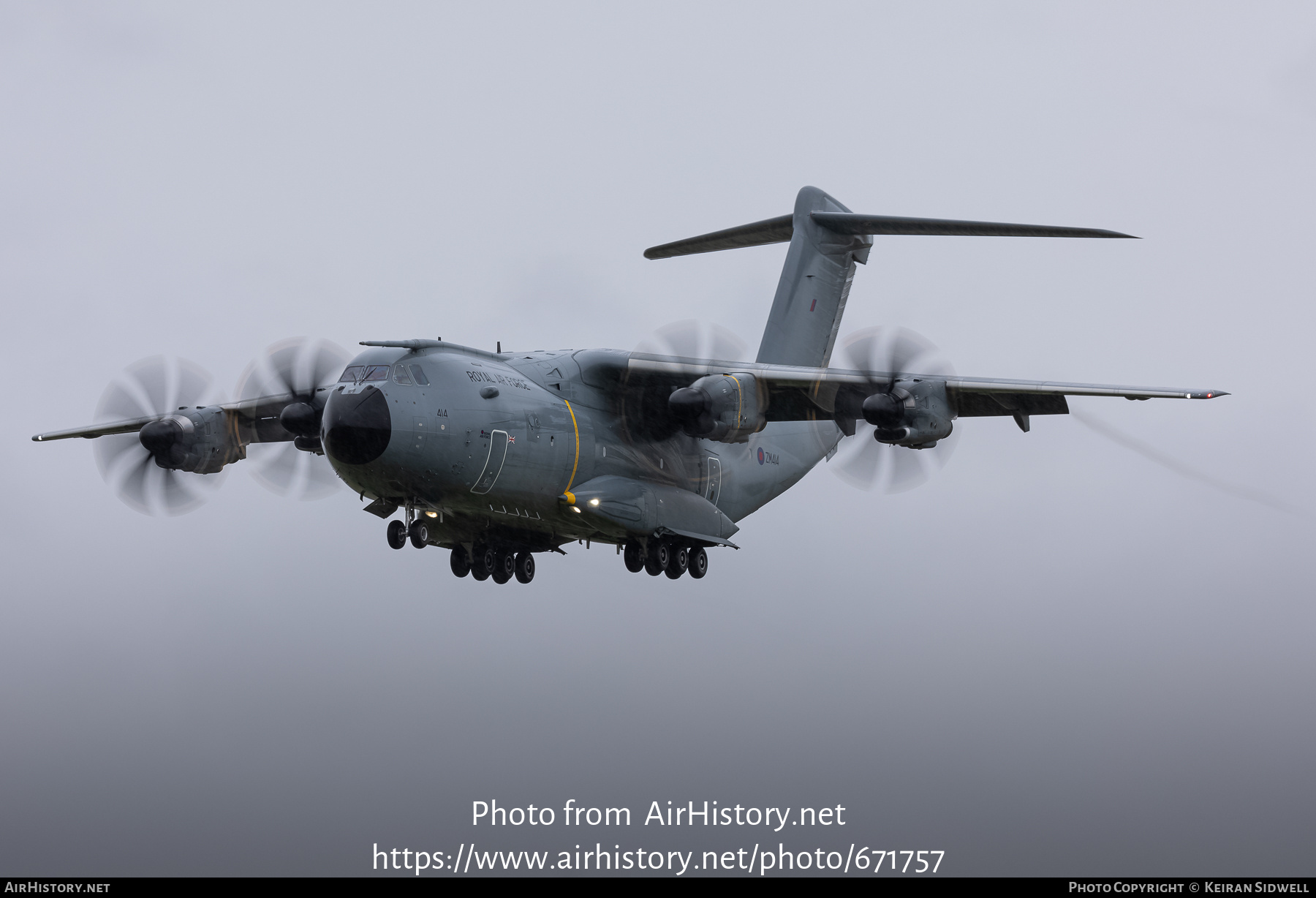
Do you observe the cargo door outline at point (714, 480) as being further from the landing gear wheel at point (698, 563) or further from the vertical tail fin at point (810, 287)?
the vertical tail fin at point (810, 287)

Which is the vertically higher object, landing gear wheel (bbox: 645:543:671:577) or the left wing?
the left wing

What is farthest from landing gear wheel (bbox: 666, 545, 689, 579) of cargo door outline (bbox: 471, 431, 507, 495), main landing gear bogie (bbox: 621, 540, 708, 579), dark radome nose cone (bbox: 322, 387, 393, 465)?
dark radome nose cone (bbox: 322, 387, 393, 465)

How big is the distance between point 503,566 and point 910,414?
5.89 meters

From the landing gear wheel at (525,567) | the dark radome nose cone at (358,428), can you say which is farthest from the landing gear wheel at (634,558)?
the dark radome nose cone at (358,428)

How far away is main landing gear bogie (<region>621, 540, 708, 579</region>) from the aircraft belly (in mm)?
1298

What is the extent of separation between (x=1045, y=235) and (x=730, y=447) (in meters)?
5.32

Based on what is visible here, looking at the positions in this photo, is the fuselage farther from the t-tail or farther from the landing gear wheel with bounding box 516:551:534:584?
the t-tail

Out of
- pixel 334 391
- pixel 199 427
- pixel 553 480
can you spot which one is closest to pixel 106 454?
pixel 199 427

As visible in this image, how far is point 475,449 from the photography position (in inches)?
624

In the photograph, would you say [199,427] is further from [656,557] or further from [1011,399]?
[1011,399]

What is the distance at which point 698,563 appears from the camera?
18.8 m

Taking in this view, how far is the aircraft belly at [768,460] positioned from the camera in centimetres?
1981

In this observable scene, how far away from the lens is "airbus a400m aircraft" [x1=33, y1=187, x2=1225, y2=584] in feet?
51.3

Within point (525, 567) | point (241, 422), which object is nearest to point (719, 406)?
point (525, 567)
